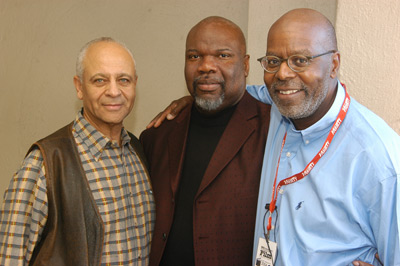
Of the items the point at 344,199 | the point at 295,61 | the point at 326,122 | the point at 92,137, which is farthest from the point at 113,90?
the point at 344,199

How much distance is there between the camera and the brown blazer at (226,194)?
2039 mm

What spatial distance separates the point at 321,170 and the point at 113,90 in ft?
3.51

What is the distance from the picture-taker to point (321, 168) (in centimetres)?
168

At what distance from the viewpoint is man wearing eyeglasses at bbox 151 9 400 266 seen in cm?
155

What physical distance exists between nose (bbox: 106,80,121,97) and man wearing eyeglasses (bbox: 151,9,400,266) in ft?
2.47

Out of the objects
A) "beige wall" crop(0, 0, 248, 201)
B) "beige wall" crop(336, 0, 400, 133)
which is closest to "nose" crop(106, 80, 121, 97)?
"beige wall" crop(336, 0, 400, 133)

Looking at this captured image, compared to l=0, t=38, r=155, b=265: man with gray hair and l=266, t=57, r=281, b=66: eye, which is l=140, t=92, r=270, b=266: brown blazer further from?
l=266, t=57, r=281, b=66: eye

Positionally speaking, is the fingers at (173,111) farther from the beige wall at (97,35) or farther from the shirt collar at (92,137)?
the beige wall at (97,35)

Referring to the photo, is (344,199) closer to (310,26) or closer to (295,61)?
(295,61)

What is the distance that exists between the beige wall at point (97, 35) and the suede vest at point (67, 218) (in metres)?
1.52

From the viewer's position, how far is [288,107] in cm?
179

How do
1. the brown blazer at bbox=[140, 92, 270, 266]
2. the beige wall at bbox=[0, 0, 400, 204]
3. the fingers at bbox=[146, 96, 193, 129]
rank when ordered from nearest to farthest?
1. the brown blazer at bbox=[140, 92, 270, 266]
2. the fingers at bbox=[146, 96, 193, 129]
3. the beige wall at bbox=[0, 0, 400, 204]

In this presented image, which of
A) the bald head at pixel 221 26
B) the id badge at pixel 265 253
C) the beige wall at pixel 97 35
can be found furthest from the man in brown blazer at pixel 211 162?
the beige wall at pixel 97 35

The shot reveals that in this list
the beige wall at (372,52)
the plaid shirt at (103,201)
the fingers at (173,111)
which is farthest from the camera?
the fingers at (173,111)
